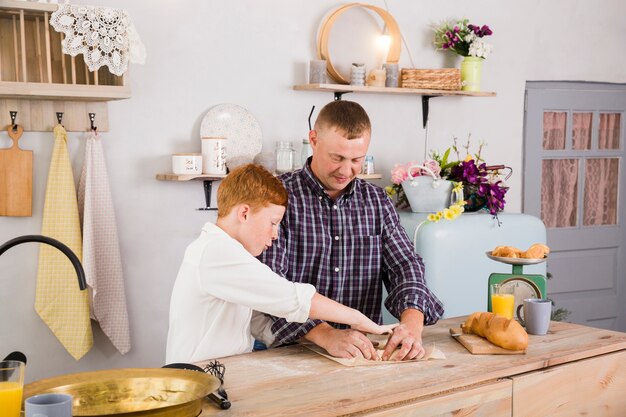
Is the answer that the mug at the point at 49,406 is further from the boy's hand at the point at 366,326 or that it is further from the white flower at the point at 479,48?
the white flower at the point at 479,48

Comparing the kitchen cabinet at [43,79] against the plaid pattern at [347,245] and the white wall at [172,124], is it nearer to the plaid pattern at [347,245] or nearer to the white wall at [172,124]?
the white wall at [172,124]

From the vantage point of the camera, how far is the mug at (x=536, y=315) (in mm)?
2512

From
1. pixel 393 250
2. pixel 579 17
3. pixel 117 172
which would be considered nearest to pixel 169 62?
pixel 117 172

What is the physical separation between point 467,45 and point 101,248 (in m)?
2.46

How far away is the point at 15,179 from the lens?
336 centimetres

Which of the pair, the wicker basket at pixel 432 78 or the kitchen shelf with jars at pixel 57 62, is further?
the wicker basket at pixel 432 78

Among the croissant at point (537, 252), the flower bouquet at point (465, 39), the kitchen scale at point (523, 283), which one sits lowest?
the kitchen scale at point (523, 283)

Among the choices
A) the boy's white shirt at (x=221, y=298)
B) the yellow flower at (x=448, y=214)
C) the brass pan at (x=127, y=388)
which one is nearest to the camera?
the brass pan at (x=127, y=388)

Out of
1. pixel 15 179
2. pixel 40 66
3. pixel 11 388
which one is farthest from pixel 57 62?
pixel 11 388

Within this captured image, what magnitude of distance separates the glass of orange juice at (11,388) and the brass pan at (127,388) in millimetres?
149

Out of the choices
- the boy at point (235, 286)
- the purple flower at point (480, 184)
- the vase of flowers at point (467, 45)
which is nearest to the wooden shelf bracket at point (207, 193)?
the purple flower at point (480, 184)

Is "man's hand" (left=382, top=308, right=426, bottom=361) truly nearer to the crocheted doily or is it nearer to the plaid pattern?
the plaid pattern

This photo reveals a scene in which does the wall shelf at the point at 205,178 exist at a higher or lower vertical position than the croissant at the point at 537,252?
higher

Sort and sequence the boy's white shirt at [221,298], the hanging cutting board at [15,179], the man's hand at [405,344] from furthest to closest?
the hanging cutting board at [15,179]
the man's hand at [405,344]
the boy's white shirt at [221,298]
